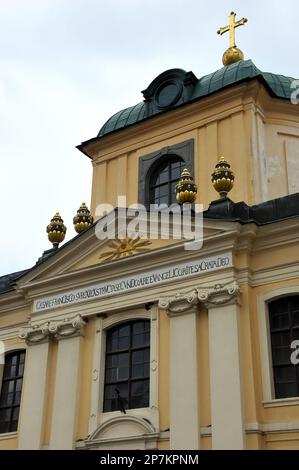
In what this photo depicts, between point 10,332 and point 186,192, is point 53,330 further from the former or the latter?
point 186,192

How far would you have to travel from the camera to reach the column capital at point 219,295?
47.3 feet

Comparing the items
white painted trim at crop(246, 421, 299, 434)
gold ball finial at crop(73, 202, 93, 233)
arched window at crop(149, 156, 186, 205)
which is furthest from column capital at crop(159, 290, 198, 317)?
arched window at crop(149, 156, 186, 205)

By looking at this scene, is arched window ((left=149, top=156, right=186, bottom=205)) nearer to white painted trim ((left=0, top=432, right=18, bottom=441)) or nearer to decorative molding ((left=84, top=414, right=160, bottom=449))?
decorative molding ((left=84, top=414, right=160, bottom=449))

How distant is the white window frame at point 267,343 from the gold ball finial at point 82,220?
18.2ft

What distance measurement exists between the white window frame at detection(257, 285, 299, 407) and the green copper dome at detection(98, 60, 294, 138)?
22.2 feet

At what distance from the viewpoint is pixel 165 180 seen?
1958cm

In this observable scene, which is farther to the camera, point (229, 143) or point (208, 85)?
point (208, 85)

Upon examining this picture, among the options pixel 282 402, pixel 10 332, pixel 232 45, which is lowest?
pixel 282 402

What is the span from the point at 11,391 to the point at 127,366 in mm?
3871

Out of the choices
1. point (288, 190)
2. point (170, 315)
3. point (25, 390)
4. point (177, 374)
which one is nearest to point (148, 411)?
point (177, 374)

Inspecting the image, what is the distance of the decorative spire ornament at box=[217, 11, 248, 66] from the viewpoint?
70.8ft

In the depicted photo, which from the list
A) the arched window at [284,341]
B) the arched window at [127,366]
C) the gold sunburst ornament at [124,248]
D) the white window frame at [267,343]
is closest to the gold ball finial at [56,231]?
the gold sunburst ornament at [124,248]

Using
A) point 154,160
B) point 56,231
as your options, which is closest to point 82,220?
point 56,231

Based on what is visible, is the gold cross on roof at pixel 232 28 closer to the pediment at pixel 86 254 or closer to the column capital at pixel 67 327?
the pediment at pixel 86 254
